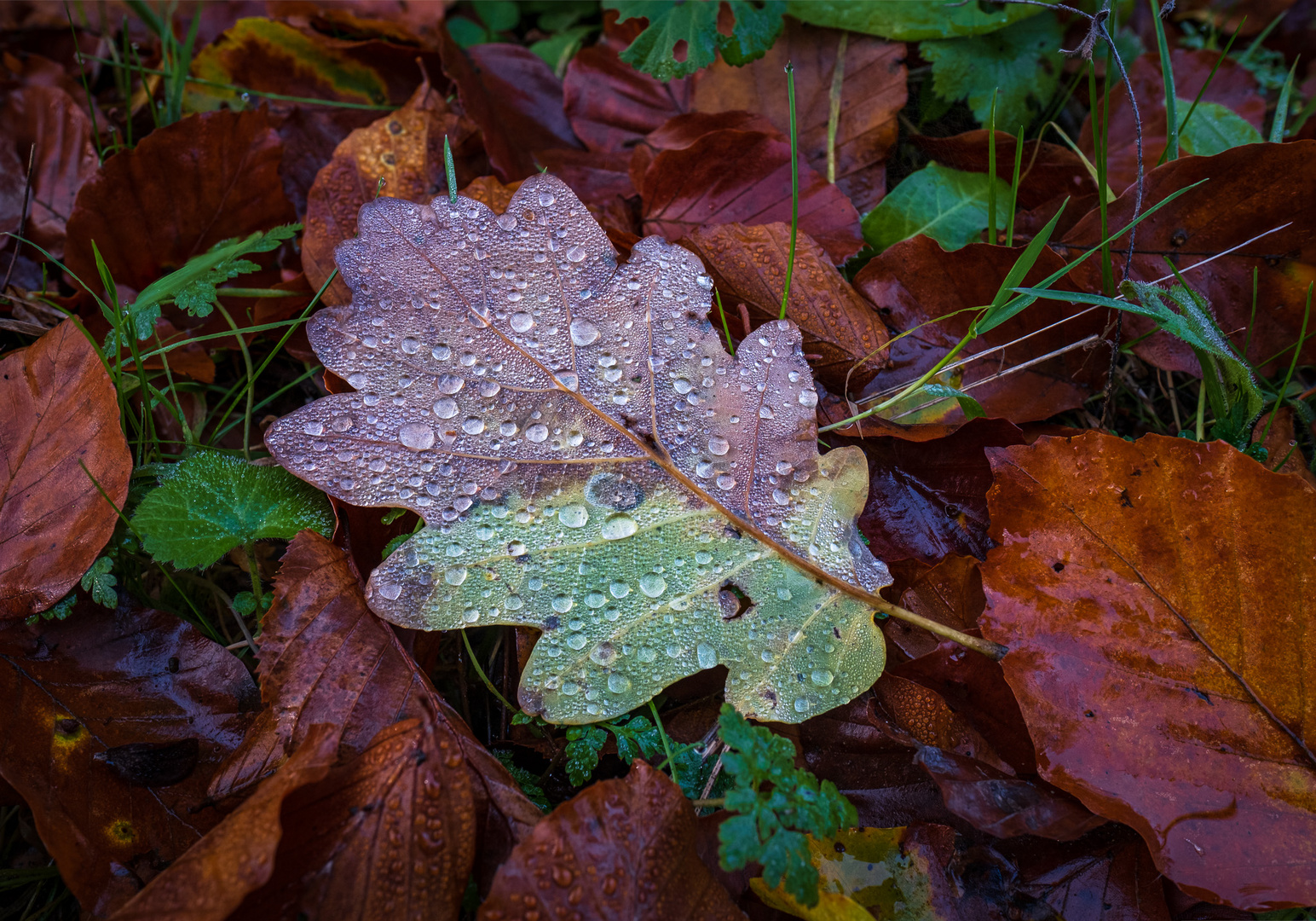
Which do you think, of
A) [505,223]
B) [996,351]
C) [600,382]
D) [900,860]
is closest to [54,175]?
[505,223]

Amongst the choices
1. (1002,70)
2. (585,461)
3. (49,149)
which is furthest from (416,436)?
(1002,70)

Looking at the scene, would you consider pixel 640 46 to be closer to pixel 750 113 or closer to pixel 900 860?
pixel 750 113

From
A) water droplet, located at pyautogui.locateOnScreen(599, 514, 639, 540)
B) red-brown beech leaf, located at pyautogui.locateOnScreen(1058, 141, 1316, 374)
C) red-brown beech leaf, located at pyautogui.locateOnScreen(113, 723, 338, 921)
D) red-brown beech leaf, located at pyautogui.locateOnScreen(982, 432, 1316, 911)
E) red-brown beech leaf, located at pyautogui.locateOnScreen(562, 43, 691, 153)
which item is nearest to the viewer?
red-brown beech leaf, located at pyautogui.locateOnScreen(113, 723, 338, 921)

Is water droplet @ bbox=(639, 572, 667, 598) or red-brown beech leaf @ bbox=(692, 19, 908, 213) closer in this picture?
water droplet @ bbox=(639, 572, 667, 598)

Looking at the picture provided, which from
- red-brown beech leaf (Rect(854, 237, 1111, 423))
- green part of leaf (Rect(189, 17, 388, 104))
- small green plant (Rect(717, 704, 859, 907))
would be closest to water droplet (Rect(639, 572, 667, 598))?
small green plant (Rect(717, 704, 859, 907))

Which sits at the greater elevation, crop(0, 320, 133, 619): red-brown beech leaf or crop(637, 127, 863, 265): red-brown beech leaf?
crop(637, 127, 863, 265): red-brown beech leaf

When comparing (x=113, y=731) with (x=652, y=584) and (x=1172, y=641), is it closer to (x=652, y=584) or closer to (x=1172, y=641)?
(x=652, y=584)

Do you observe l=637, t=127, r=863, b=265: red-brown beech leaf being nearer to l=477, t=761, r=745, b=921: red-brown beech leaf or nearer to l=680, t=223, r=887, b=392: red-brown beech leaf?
l=680, t=223, r=887, b=392: red-brown beech leaf

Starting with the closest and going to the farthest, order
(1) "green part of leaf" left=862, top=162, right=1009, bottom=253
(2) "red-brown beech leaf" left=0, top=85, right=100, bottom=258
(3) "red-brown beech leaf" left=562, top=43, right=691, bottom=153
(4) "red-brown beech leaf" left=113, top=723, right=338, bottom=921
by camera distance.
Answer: (4) "red-brown beech leaf" left=113, top=723, right=338, bottom=921, (1) "green part of leaf" left=862, top=162, right=1009, bottom=253, (2) "red-brown beech leaf" left=0, top=85, right=100, bottom=258, (3) "red-brown beech leaf" left=562, top=43, right=691, bottom=153
